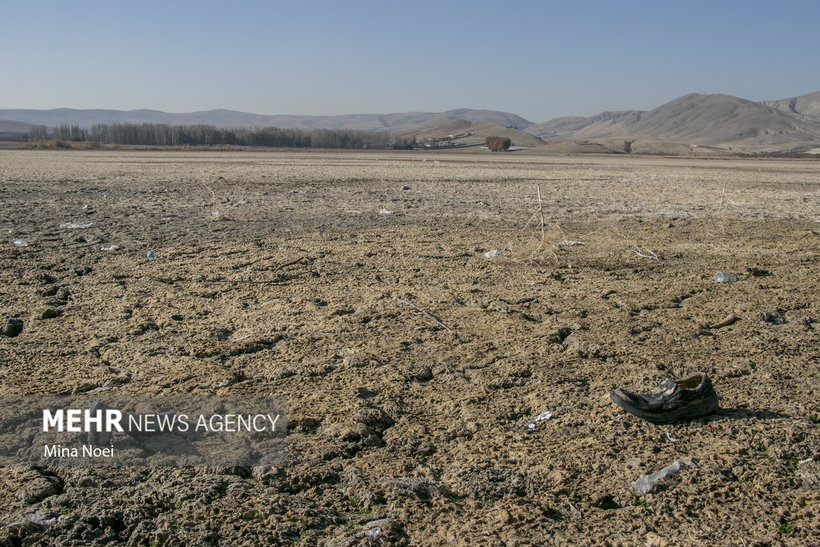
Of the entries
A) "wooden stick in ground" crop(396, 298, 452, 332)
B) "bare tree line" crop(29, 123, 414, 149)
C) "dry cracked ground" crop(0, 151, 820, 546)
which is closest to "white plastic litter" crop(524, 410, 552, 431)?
"dry cracked ground" crop(0, 151, 820, 546)

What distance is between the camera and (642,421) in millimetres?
3312

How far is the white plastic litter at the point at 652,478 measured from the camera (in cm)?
268

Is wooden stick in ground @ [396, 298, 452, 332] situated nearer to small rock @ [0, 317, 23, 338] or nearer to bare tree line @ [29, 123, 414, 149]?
small rock @ [0, 317, 23, 338]

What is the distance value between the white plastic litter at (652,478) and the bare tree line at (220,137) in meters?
95.9

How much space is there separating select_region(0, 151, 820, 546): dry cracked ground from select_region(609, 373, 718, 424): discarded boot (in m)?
0.08

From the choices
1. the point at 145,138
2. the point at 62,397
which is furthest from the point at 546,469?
the point at 145,138

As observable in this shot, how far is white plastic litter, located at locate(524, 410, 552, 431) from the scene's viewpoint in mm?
3268

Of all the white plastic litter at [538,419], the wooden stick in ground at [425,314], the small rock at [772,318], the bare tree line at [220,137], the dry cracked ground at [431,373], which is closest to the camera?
the dry cracked ground at [431,373]

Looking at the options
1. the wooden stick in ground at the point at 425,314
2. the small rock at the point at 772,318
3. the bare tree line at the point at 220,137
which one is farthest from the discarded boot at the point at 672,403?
the bare tree line at the point at 220,137

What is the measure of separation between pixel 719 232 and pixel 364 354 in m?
8.15

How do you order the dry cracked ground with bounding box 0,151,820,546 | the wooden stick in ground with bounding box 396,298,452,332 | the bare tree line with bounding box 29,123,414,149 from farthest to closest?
1. the bare tree line with bounding box 29,123,414,149
2. the wooden stick in ground with bounding box 396,298,452,332
3. the dry cracked ground with bounding box 0,151,820,546

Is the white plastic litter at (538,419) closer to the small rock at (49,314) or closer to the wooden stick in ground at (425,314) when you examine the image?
the wooden stick in ground at (425,314)

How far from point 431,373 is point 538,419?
878 millimetres

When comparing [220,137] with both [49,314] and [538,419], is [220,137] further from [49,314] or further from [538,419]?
[538,419]
